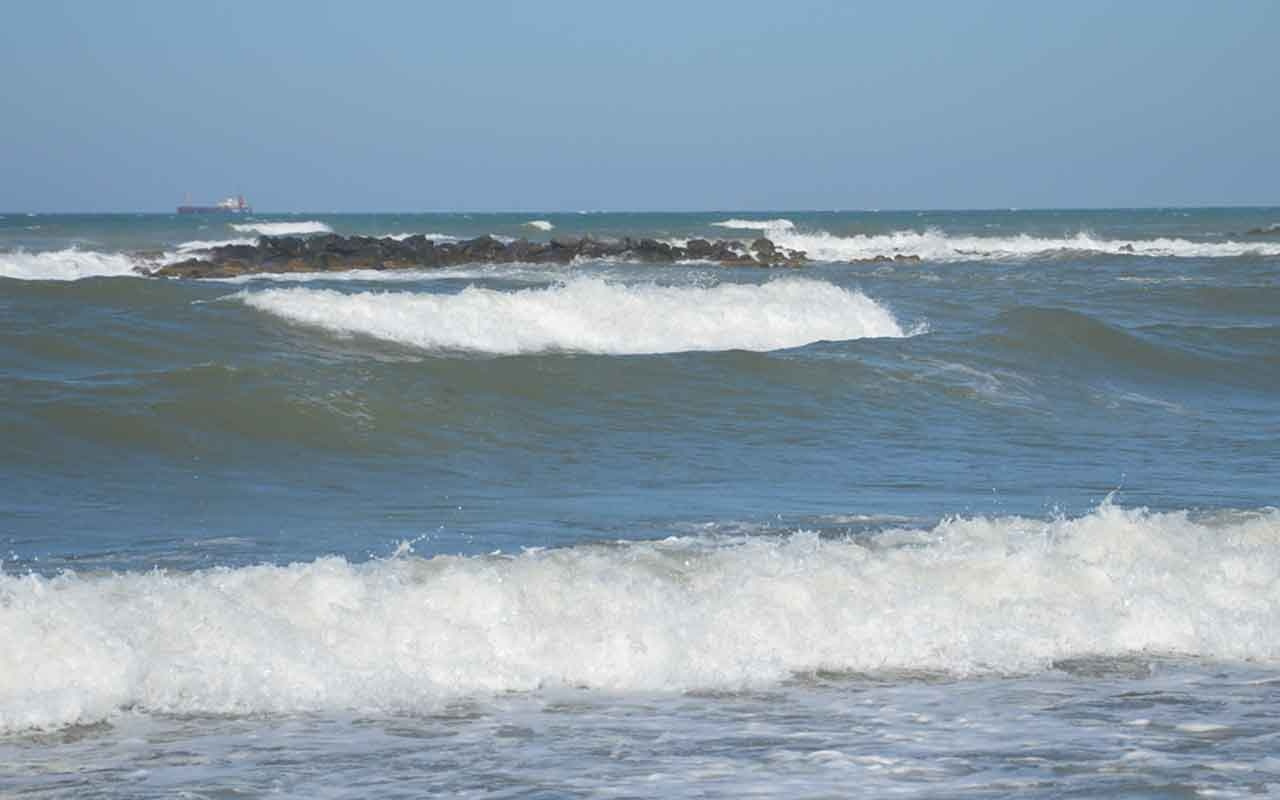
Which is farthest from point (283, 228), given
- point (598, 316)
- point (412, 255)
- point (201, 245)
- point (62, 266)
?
point (598, 316)

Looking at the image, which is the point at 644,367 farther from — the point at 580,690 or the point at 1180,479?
the point at 580,690

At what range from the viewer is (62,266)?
33656 millimetres

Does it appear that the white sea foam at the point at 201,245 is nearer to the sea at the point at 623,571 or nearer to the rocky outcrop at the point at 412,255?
the rocky outcrop at the point at 412,255

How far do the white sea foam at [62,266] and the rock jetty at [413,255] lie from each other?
139 cm

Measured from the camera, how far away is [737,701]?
6.16 metres

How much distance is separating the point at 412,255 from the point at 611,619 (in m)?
29.3

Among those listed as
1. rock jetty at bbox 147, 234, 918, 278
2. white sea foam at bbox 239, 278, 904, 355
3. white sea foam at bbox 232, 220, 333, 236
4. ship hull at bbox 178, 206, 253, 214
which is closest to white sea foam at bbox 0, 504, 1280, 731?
white sea foam at bbox 239, 278, 904, 355

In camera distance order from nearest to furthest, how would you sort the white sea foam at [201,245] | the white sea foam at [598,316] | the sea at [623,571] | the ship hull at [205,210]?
the sea at [623,571], the white sea foam at [598,316], the white sea foam at [201,245], the ship hull at [205,210]

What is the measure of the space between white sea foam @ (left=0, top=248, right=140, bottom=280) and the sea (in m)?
16.0

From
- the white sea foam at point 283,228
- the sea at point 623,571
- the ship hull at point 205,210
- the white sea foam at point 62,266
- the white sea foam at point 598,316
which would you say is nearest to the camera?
the sea at point 623,571

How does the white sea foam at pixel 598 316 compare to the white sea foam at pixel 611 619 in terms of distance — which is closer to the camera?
the white sea foam at pixel 611 619

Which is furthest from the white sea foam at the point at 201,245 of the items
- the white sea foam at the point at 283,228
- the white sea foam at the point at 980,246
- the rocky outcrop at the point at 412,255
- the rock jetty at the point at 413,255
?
the white sea foam at the point at 980,246

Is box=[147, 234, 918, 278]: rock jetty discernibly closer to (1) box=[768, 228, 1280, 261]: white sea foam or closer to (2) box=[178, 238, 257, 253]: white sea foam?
(2) box=[178, 238, 257, 253]: white sea foam

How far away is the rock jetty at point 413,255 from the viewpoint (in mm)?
32750
